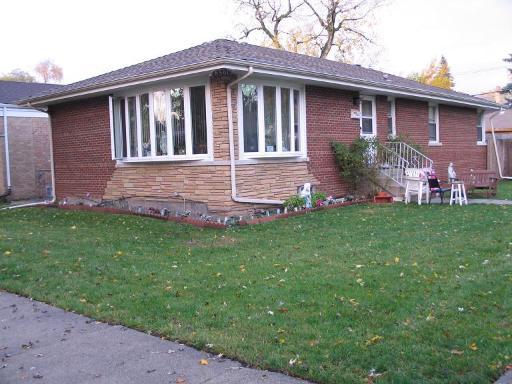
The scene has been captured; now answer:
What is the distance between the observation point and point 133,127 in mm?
14562

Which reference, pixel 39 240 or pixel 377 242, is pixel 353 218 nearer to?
pixel 377 242

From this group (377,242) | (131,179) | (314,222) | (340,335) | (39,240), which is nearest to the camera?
(340,335)

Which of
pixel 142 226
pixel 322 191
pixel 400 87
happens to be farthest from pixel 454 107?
pixel 142 226

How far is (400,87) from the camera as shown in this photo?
1656 centimetres

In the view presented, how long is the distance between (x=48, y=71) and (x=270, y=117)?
201 ft

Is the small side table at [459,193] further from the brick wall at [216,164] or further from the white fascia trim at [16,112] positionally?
the white fascia trim at [16,112]

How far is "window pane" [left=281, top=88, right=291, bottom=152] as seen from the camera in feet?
44.6

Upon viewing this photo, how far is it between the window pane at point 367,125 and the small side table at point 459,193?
11.7ft

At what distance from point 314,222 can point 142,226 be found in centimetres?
359

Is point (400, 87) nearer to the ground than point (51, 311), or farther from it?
farther from it

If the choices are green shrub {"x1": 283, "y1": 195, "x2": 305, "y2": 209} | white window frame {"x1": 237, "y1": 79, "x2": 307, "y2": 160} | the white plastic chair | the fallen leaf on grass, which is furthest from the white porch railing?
the fallen leaf on grass

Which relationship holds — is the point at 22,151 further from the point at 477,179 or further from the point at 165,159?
the point at 477,179

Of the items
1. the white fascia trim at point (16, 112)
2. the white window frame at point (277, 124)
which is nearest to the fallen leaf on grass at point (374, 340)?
the white window frame at point (277, 124)

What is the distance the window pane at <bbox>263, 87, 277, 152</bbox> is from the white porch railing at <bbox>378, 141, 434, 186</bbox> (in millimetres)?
3900
